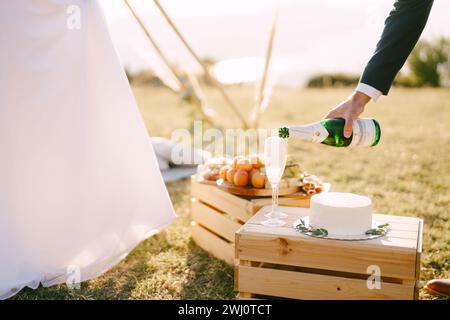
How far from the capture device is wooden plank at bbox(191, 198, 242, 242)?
108 inches

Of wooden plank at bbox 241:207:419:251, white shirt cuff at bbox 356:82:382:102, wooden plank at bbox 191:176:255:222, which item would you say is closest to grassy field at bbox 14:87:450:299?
wooden plank at bbox 191:176:255:222

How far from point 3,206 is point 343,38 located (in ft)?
31.3

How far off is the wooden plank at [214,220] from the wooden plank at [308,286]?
519mm

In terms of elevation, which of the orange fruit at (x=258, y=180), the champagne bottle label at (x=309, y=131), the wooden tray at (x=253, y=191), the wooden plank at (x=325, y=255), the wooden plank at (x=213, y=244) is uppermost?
the champagne bottle label at (x=309, y=131)

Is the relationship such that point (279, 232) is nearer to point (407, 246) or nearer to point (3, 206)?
point (407, 246)

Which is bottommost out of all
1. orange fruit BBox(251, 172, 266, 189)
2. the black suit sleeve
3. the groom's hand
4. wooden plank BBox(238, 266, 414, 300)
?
wooden plank BBox(238, 266, 414, 300)

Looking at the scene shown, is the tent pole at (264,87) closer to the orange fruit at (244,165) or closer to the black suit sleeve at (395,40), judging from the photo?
the orange fruit at (244,165)

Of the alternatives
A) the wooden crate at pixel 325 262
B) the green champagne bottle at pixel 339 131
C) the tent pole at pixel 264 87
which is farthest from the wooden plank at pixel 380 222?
the tent pole at pixel 264 87

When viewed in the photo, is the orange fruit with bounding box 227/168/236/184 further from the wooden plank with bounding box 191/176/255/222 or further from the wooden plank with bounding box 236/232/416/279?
the wooden plank with bounding box 236/232/416/279

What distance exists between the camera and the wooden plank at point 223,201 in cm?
260

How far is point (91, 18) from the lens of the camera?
2.54 m

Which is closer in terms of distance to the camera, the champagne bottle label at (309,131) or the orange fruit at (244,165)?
the champagne bottle label at (309,131)

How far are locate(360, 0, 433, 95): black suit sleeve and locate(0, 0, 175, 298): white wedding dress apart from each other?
1260 mm
